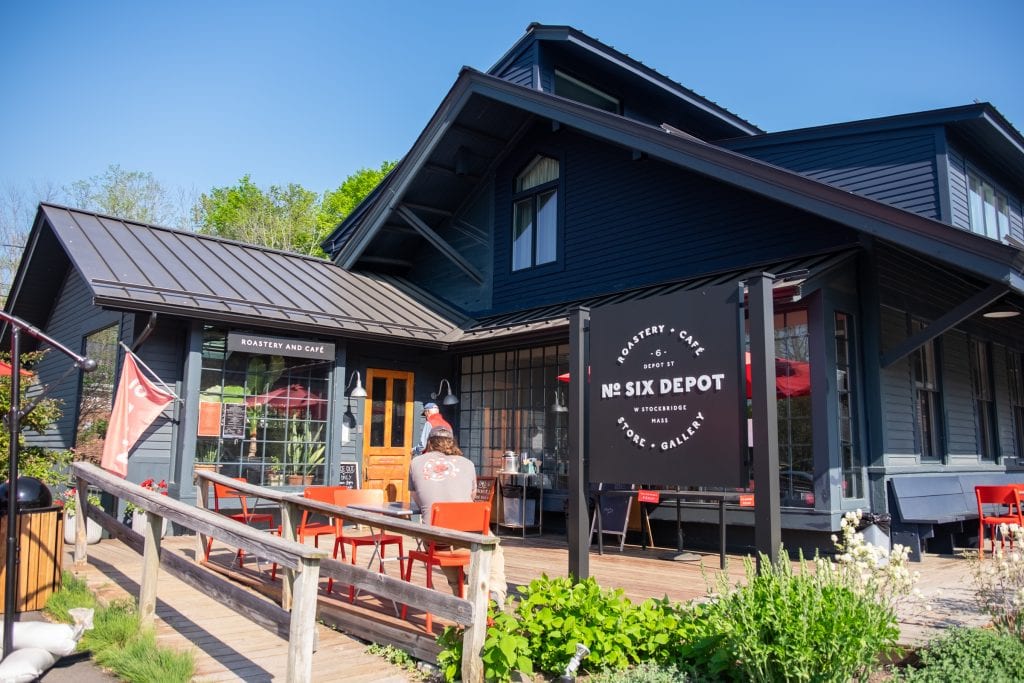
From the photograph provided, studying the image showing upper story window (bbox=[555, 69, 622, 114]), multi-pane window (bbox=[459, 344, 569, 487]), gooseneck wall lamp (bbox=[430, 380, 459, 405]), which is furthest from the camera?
upper story window (bbox=[555, 69, 622, 114])

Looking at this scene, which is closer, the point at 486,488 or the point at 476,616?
the point at 476,616

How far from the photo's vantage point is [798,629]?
334 centimetres

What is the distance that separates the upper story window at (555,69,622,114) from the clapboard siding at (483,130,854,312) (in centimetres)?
168

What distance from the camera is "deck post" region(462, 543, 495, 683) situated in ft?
13.4

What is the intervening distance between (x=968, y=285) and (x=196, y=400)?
10644 millimetres

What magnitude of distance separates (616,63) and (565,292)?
14.7 feet

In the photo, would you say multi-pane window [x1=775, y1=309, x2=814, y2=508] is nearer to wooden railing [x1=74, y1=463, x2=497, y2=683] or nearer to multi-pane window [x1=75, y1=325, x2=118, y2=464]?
wooden railing [x1=74, y1=463, x2=497, y2=683]

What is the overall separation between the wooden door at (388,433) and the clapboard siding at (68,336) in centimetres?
371

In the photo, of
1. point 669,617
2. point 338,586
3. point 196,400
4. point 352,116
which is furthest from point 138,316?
point 352,116

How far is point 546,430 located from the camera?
36.2 feet

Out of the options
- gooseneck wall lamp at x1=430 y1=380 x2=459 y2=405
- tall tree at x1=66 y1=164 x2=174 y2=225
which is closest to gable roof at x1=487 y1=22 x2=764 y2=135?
gooseneck wall lamp at x1=430 y1=380 x2=459 y2=405

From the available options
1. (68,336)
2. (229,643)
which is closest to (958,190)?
(229,643)

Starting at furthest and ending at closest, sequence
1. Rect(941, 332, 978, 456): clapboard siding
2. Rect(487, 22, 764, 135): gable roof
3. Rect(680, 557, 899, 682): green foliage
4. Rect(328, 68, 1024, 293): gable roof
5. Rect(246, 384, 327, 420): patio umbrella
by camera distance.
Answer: Rect(487, 22, 764, 135): gable roof
Rect(941, 332, 978, 456): clapboard siding
Rect(246, 384, 327, 420): patio umbrella
Rect(328, 68, 1024, 293): gable roof
Rect(680, 557, 899, 682): green foliage

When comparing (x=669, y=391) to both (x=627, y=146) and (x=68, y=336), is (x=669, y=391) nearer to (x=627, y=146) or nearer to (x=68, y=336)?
(x=627, y=146)
